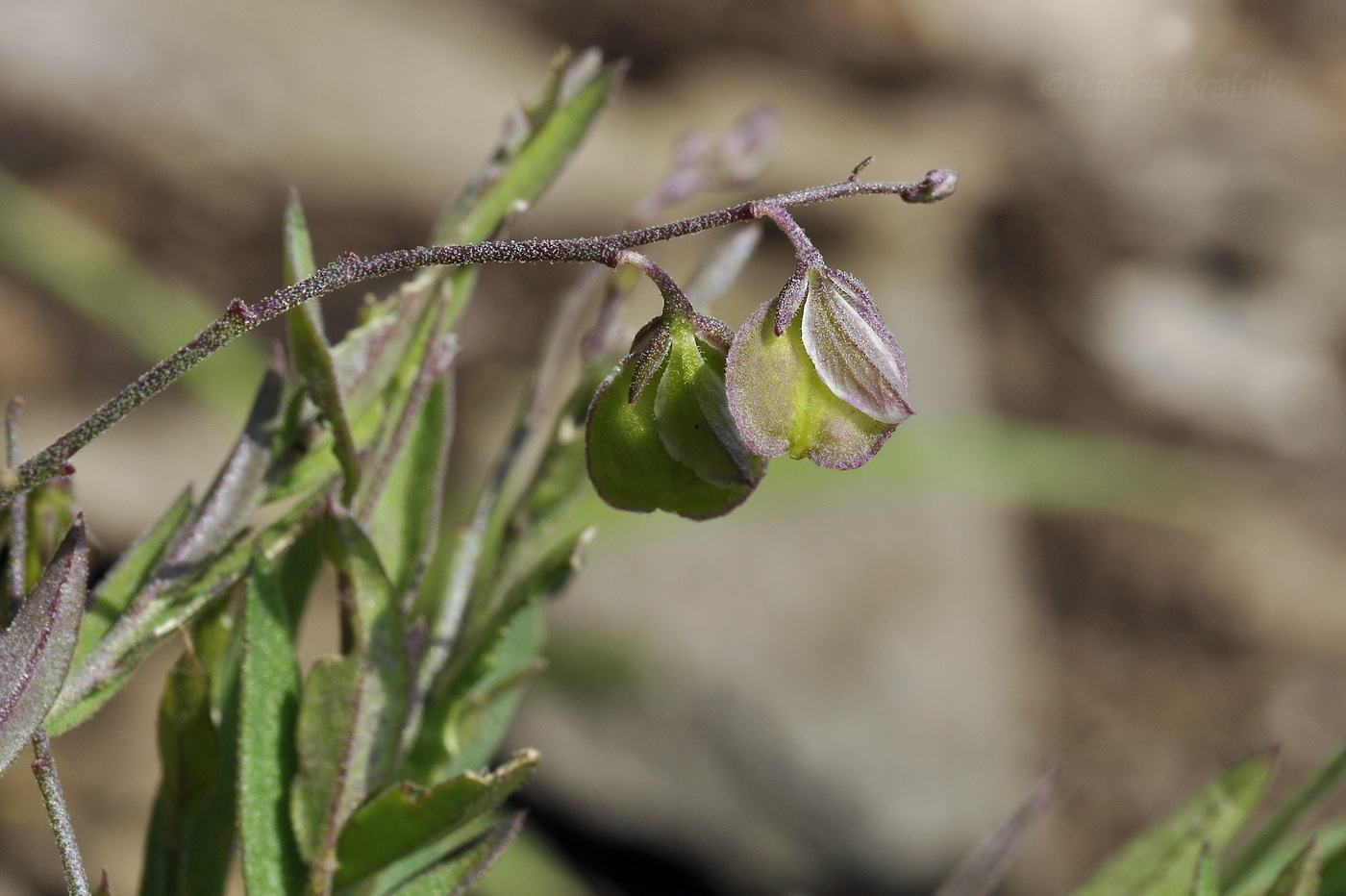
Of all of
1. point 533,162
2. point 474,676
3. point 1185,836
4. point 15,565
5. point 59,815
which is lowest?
point 59,815

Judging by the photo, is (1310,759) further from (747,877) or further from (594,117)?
(594,117)

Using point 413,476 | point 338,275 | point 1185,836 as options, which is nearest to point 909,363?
point 1185,836

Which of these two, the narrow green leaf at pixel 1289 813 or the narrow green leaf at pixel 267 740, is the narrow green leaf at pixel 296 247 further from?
the narrow green leaf at pixel 1289 813

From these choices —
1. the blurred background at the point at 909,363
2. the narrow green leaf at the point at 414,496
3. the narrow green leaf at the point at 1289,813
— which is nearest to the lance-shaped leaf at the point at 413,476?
the narrow green leaf at the point at 414,496

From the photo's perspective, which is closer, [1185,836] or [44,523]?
[44,523]

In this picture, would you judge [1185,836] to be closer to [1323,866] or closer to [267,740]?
[1323,866]
